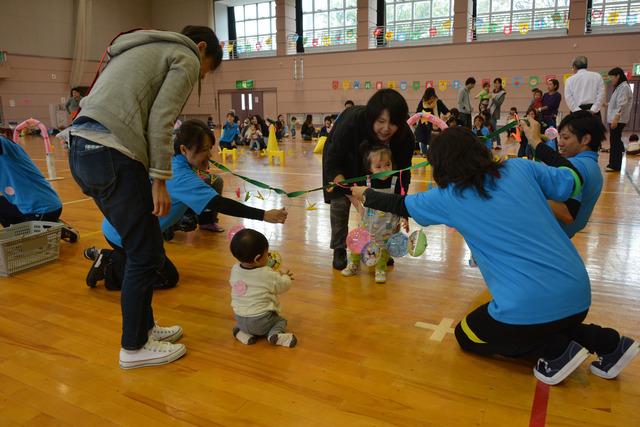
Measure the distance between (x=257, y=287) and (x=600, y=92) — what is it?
6.23 meters

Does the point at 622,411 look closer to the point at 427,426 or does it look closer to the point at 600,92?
the point at 427,426

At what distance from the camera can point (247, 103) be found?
2122 cm

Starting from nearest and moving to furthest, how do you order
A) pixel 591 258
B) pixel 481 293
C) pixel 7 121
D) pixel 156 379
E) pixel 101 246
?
pixel 156 379 → pixel 481 293 → pixel 591 258 → pixel 101 246 → pixel 7 121

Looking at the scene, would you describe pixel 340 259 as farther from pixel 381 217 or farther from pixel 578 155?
pixel 578 155

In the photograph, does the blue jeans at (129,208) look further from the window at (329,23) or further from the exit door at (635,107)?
the window at (329,23)

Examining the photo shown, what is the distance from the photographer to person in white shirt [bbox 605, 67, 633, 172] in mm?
6809

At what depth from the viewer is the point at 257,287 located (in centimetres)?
212

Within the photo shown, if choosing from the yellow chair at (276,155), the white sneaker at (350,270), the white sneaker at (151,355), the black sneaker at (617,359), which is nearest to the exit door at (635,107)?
the yellow chair at (276,155)

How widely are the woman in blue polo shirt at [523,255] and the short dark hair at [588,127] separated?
484mm

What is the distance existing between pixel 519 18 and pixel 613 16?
2755mm

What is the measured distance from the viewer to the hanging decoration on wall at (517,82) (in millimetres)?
15766

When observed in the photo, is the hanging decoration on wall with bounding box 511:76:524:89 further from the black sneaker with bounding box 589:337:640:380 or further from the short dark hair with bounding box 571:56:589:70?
the black sneaker with bounding box 589:337:640:380

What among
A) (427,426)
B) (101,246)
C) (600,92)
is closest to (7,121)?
(101,246)

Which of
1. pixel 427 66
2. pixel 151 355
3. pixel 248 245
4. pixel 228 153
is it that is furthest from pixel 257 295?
pixel 427 66
